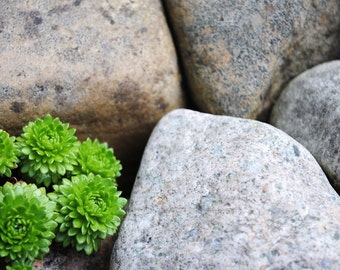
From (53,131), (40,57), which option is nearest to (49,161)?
(53,131)

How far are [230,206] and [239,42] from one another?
861mm

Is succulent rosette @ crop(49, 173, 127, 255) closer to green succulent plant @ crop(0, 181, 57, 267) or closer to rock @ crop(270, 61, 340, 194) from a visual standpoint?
green succulent plant @ crop(0, 181, 57, 267)

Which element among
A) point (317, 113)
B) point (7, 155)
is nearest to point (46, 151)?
point (7, 155)

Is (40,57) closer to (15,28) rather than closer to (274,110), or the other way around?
(15,28)

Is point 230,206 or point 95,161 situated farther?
point 95,161

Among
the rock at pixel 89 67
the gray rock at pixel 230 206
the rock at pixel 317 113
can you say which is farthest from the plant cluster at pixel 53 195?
the rock at pixel 317 113

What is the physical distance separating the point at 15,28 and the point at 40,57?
0.17 metres

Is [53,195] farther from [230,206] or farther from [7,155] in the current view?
[230,206]

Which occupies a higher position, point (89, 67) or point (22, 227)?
point (89, 67)

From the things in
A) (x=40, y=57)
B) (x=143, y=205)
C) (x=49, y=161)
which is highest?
(x=40, y=57)

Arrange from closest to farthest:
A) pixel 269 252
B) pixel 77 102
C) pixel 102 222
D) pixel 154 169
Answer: pixel 269 252
pixel 102 222
pixel 154 169
pixel 77 102

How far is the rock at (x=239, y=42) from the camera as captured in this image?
2.26 metres

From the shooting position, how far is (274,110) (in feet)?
7.87

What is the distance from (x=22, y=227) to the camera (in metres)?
1.59
